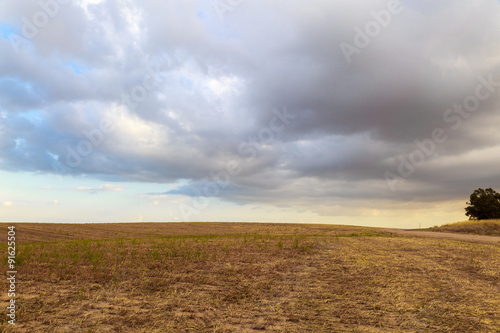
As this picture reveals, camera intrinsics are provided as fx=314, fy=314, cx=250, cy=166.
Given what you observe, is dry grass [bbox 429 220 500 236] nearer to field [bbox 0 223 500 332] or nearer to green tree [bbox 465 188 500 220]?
green tree [bbox 465 188 500 220]

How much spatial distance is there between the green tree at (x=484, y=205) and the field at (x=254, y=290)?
45.0 m

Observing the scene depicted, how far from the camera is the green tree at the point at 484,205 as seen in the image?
56272mm

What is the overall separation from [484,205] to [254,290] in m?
62.2

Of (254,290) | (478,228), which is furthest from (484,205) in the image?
(254,290)

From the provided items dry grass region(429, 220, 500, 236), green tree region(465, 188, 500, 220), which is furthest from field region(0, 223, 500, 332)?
green tree region(465, 188, 500, 220)

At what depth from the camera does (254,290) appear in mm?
12117

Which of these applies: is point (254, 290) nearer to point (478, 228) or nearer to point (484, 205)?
point (478, 228)

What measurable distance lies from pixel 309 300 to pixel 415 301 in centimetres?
378

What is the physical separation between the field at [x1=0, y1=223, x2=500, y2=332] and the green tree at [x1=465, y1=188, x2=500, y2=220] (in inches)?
1771

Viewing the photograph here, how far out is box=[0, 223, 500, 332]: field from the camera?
29.6 feet

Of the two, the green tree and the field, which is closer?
the field

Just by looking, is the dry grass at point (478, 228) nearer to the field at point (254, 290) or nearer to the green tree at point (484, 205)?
the green tree at point (484, 205)

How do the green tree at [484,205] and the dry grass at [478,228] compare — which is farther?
the green tree at [484,205]

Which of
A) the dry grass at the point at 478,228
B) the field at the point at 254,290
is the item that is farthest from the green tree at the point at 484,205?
the field at the point at 254,290
